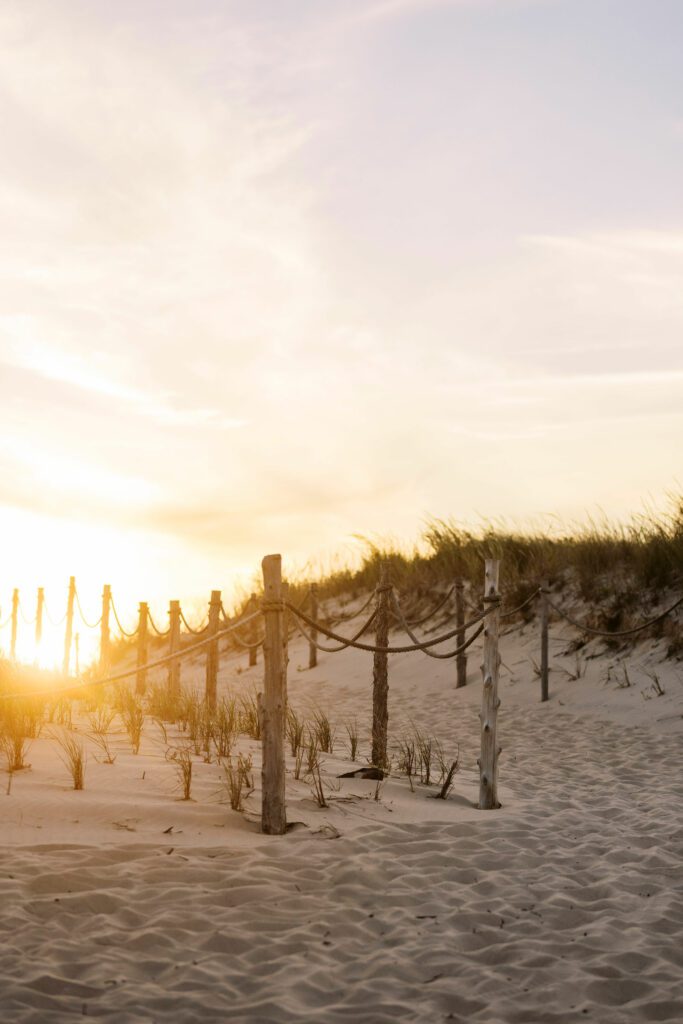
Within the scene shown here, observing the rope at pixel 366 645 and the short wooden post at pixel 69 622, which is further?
the short wooden post at pixel 69 622

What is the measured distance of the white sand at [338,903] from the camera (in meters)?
3.55

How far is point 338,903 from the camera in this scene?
4.57m

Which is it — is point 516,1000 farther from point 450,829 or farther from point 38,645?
point 38,645

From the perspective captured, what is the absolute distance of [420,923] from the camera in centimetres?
438

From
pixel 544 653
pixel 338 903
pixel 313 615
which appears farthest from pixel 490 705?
pixel 313 615

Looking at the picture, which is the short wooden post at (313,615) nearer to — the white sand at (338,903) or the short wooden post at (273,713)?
the white sand at (338,903)

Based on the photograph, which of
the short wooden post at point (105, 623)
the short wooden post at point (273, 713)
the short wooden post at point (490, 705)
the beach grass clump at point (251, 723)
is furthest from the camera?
the short wooden post at point (105, 623)

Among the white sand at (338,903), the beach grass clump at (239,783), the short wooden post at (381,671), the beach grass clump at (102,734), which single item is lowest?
the white sand at (338,903)

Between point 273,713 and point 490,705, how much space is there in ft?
6.43

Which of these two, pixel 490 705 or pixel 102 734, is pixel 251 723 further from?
pixel 490 705

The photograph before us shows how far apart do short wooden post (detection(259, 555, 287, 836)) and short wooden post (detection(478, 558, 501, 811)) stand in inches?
68.1

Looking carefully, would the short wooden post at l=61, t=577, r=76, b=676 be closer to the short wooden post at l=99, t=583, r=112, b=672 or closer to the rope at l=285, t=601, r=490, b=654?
the short wooden post at l=99, t=583, r=112, b=672

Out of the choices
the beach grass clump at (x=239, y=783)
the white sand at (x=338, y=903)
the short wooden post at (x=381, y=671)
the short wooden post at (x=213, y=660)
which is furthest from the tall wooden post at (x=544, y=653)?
the beach grass clump at (x=239, y=783)

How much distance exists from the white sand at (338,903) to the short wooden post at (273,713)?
17 cm
